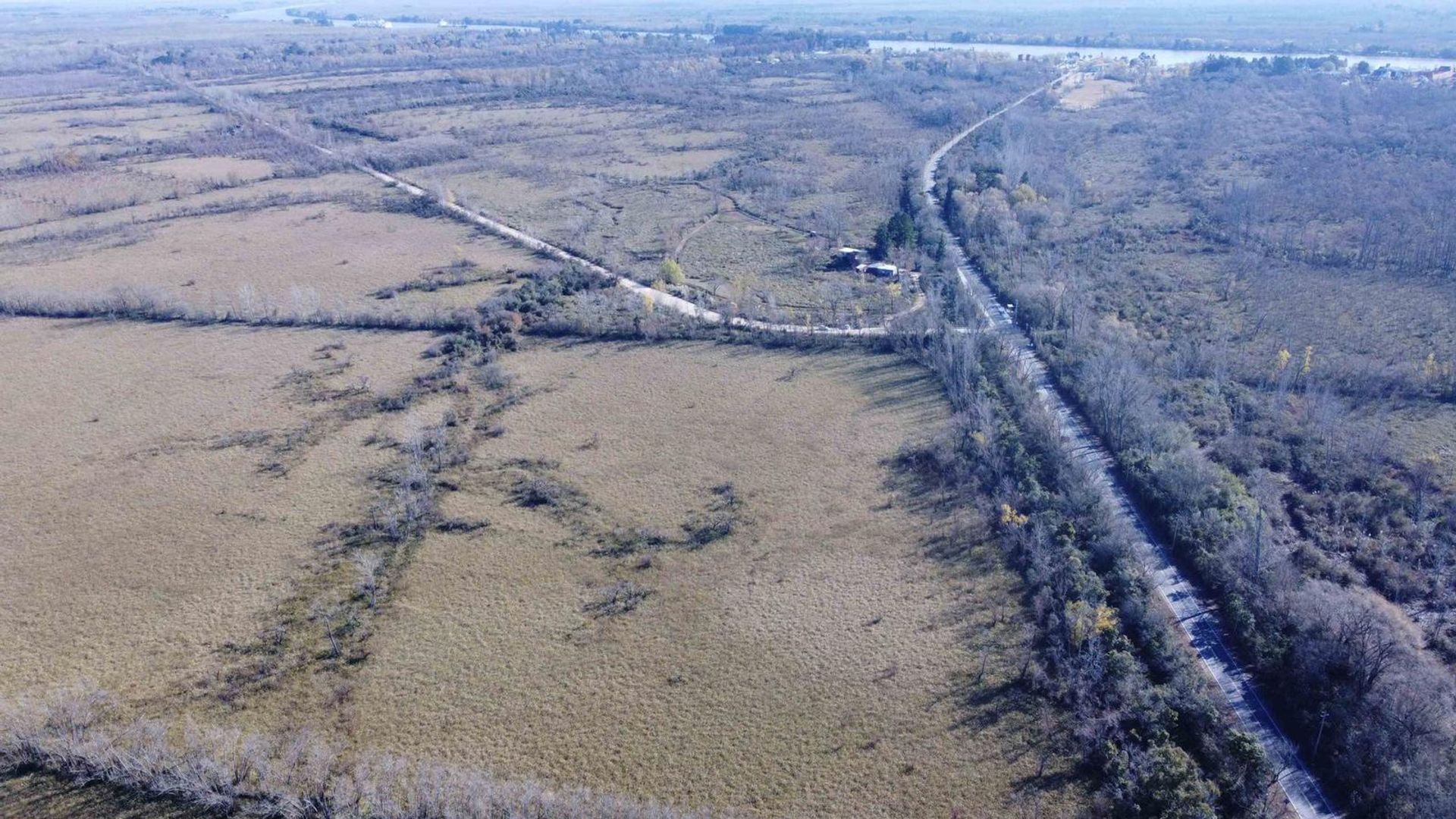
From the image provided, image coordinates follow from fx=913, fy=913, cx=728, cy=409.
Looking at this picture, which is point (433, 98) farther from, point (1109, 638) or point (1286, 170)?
point (1109, 638)

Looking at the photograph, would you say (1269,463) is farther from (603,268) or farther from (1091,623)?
(603,268)

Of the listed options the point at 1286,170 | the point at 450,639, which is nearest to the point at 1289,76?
the point at 1286,170

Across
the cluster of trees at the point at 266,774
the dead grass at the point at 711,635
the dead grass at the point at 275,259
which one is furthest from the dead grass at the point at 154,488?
the dead grass at the point at 275,259

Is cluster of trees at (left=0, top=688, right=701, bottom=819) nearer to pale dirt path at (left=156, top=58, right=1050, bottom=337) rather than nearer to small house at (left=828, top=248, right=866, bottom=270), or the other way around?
pale dirt path at (left=156, top=58, right=1050, bottom=337)

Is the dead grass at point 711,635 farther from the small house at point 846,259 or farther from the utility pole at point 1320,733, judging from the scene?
the small house at point 846,259

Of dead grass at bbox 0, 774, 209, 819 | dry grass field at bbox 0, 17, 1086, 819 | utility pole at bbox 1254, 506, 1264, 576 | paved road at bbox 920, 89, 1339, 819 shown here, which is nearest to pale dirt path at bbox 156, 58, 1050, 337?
dry grass field at bbox 0, 17, 1086, 819

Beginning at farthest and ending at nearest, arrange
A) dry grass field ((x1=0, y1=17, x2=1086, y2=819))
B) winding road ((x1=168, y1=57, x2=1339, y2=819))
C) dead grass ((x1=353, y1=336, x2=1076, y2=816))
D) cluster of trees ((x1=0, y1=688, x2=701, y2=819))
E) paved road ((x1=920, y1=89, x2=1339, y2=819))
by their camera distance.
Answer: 1. dry grass field ((x1=0, y1=17, x2=1086, y2=819))
2. dead grass ((x1=353, y1=336, x2=1076, y2=816))
3. winding road ((x1=168, y1=57, x2=1339, y2=819))
4. paved road ((x1=920, y1=89, x2=1339, y2=819))
5. cluster of trees ((x1=0, y1=688, x2=701, y2=819))

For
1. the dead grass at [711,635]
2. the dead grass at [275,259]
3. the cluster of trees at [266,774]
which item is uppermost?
the dead grass at [275,259]
